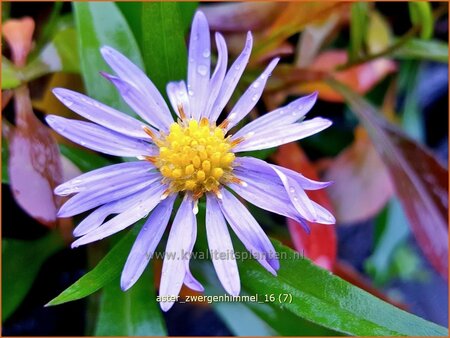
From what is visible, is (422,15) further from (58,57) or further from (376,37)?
(58,57)

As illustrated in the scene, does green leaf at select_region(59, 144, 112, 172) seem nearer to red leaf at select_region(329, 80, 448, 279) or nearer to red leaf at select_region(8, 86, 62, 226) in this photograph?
red leaf at select_region(8, 86, 62, 226)

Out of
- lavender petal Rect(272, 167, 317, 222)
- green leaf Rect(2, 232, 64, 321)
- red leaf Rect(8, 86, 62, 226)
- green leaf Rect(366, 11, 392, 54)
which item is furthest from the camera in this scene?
green leaf Rect(366, 11, 392, 54)

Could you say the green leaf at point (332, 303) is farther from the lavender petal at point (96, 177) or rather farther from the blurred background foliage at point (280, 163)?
the lavender petal at point (96, 177)

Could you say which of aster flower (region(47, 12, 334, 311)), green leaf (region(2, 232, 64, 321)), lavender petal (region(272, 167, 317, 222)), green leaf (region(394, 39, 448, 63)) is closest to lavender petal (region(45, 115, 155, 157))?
aster flower (region(47, 12, 334, 311))

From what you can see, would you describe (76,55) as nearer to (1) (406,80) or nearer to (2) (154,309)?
(2) (154,309)

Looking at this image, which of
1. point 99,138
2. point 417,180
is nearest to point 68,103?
point 99,138

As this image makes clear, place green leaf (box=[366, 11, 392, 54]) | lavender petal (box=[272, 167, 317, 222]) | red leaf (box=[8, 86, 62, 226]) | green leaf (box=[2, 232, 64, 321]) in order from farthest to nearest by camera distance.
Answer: green leaf (box=[366, 11, 392, 54]) < green leaf (box=[2, 232, 64, 321]) < red leaf (box=[8, 86, 62, 226]) < lavender petal (box=[272, 167, 317, 222])

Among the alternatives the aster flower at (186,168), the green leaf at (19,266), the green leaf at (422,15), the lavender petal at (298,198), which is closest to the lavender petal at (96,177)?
the aster flower at (186,168)

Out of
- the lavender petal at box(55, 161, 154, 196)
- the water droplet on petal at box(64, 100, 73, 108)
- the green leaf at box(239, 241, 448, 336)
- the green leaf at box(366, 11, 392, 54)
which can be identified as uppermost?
the green leaf at box(366, 11, 392, 54)

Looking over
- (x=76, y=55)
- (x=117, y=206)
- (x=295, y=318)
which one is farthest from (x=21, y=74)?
(x=295, y=318)
